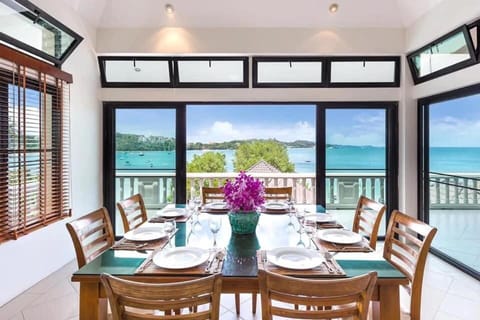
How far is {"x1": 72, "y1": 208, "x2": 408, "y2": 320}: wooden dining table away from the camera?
Answer: 1.42 metres

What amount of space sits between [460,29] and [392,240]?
251 cm

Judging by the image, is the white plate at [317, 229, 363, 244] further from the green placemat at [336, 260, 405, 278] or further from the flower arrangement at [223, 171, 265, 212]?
the flower arrangement at [223, 171, 265, 212]

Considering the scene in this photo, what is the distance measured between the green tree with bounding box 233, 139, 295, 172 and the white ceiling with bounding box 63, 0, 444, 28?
1.93 metres

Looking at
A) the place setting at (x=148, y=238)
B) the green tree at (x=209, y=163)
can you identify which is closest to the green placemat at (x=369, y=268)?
the place setting at (x=148, y=238)

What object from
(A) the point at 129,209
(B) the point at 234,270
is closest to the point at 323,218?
(B) the point at 234,270

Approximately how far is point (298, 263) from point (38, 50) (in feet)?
10.2

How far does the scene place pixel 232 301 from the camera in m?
2.71

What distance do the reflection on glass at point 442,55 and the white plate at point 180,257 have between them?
10.8 feet

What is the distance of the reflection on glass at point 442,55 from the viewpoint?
10.9 feet

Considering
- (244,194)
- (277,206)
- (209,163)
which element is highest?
(209,163)

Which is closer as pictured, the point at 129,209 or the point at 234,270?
the point at 234,270

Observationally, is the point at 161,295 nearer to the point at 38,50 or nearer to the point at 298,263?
the point at 298,263

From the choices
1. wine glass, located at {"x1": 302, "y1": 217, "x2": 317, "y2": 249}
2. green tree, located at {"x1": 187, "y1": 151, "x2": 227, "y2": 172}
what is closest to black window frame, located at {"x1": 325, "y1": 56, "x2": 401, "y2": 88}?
green tree, located at {"x1": 187, "y1": 151, "x2": 227, "y2": 172}

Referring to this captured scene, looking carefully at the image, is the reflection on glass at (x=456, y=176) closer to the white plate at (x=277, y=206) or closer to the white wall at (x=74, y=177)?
the white plate at (x=277, y=206)
